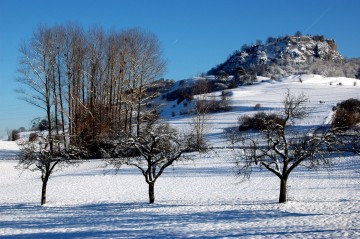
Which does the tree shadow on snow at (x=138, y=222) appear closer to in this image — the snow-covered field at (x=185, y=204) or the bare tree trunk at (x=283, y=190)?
the snow-covered field at (x=185, y=204)

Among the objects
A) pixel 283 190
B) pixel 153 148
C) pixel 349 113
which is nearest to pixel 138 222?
pixel 153 148

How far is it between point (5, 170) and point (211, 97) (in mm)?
43724

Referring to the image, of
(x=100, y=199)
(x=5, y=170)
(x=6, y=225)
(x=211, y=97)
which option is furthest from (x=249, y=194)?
(x=211, y=97)

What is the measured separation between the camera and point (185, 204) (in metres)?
17.8

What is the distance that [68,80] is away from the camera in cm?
3516

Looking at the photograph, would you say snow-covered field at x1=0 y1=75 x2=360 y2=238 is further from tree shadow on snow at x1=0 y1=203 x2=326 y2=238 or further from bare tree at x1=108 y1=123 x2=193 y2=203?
bare tree at x1=108 y1=123 x2=193 y2=203

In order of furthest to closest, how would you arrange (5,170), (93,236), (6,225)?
1. (5,170)
2. (6,225)
3. (93,236)

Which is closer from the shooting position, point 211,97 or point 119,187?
point 119,187

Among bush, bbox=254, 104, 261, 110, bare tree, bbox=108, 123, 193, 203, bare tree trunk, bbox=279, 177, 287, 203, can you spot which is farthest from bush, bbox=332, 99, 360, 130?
bare tree, bbox=108, 123, 193, 203

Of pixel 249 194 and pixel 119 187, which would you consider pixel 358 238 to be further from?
pixel 119 187

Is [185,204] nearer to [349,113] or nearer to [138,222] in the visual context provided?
[138,222]

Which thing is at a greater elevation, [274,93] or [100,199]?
[274,93]

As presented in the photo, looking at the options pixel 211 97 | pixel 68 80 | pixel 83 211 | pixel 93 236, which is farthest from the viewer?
pixel 211 97

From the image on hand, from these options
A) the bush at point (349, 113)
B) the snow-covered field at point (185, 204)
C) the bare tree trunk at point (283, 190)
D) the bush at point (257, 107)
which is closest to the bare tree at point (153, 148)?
the snow-covered field at point (185, 204)
